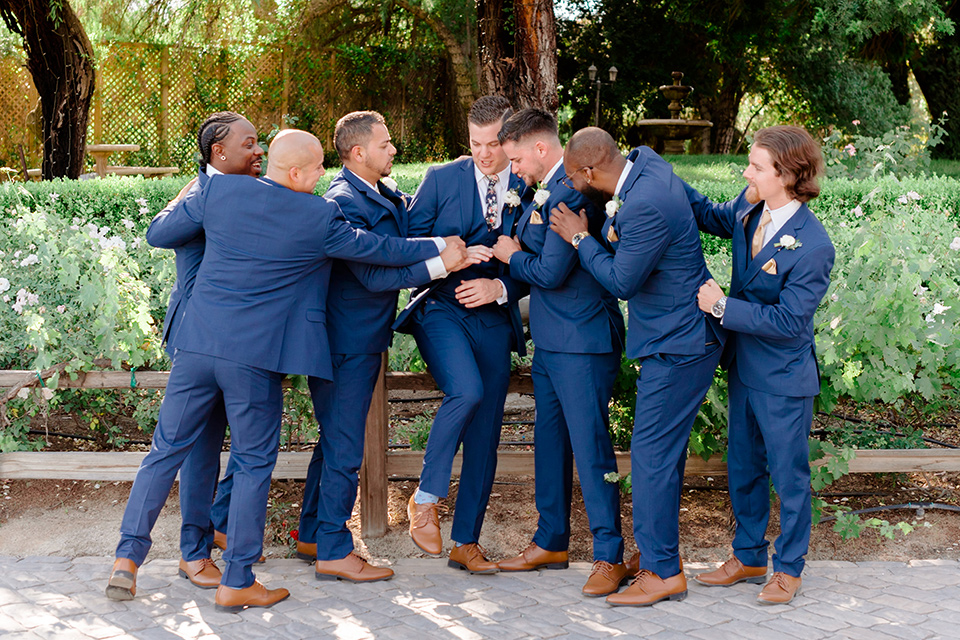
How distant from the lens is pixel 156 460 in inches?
146

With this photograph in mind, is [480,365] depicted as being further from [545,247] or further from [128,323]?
[128,323]

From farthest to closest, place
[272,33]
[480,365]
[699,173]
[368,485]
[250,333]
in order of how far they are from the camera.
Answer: [272,33] → [699,173] → [368,485] → [480,365] → [250,333]

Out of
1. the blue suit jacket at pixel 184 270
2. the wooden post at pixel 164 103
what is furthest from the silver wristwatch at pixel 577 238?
the wooden post at pixel 164 103

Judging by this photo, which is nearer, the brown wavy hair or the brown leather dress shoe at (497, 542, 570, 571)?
the brown wavy hair

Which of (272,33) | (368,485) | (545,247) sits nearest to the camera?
(545,247)

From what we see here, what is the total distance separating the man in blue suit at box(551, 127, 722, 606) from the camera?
3652mm

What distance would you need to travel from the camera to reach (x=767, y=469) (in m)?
3.96

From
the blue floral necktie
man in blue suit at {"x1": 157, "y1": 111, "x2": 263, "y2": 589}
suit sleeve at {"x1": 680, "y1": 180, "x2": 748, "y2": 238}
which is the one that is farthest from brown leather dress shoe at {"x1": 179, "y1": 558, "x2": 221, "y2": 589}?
suit sleeve at {"x1": 680, "y1": 180, "x2": 748, "y2": 238}

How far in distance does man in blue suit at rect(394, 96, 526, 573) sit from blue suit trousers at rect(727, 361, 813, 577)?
40.5 inches

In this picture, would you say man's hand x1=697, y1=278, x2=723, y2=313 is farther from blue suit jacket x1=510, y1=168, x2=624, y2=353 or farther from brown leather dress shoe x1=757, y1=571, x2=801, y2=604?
brown leather dress shoe x1=757, y1=571, x2=801, y2=604

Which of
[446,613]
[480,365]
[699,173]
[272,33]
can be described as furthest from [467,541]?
[272,33]

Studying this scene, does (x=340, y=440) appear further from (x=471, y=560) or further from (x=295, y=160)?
(x=295, y=160)

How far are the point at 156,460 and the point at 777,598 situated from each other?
8.37 feet

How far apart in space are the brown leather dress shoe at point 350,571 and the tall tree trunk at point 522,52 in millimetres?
4883
